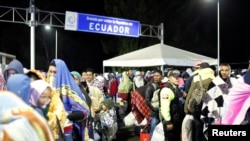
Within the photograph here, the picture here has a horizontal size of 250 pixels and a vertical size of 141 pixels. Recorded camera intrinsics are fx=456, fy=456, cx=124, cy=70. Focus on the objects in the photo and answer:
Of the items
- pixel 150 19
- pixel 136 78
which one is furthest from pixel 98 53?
pixel 136 78

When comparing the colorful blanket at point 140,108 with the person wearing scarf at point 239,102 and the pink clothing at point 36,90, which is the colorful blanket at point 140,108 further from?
the pink clothing at point 36,90

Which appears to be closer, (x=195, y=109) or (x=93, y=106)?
(x=195, y=109)

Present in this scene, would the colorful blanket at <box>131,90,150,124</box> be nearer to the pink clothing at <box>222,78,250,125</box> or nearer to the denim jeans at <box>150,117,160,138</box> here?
the denim jeans at <box>150,117,160,138</box>

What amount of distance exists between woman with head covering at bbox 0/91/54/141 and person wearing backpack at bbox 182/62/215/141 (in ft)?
18.7

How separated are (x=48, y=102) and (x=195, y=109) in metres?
4.28

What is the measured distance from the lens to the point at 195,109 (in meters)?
7.57

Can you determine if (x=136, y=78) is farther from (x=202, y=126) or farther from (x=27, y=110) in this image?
(x=27, y=110)

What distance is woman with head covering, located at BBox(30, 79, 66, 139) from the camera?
11.2ft

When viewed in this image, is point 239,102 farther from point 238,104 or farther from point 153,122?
point 153,122

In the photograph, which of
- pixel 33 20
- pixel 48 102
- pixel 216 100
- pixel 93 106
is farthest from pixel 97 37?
pixel 48 102

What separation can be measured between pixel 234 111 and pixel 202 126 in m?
1.99

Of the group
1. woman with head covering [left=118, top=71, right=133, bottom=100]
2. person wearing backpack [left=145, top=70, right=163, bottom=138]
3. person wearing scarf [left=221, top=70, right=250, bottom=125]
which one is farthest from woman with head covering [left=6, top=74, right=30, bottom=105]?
woman with head covering [left=118, top=71, right=133, bottom=100]

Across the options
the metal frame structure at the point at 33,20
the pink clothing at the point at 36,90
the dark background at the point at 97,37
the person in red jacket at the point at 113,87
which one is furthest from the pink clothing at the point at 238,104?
the dark background at the point at 97,37

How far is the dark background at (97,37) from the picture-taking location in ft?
149
